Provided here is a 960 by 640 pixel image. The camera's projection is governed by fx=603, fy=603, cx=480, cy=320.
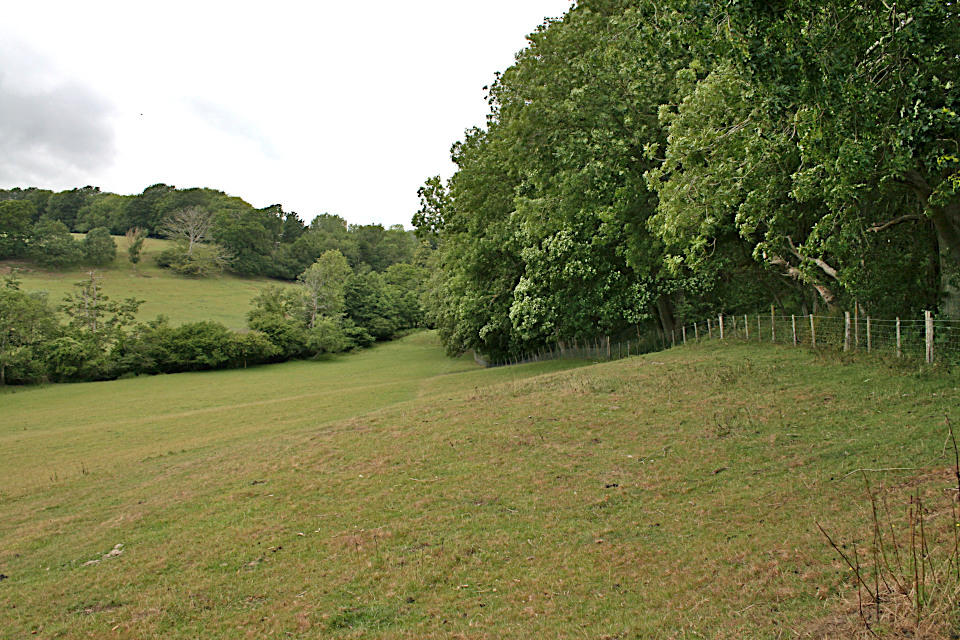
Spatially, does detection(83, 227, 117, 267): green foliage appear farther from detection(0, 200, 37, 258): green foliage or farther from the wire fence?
the wire fence

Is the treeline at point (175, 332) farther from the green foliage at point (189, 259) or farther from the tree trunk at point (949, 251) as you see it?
the tree trunk at point (949, 251)

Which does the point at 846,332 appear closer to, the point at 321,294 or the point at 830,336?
the point at 830,336

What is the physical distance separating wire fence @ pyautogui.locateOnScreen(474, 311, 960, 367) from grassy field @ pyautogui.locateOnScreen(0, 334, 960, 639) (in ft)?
3.95

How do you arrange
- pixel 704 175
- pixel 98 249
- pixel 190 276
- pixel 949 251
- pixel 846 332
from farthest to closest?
pixel 190 276 → pixel 98 249 → pixel 846 332 → pixel 949 251 → pixel 704 175

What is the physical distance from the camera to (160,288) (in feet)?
269

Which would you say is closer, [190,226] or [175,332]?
[175,332]

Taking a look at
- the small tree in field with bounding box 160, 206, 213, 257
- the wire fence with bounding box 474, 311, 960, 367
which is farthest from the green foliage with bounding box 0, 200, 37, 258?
the wire fence with bounding box 474, 311, 960, 367

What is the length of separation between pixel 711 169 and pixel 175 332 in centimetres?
5054

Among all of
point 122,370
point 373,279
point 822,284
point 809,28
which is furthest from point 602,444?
→ point 373,279

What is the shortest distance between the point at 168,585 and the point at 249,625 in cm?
185

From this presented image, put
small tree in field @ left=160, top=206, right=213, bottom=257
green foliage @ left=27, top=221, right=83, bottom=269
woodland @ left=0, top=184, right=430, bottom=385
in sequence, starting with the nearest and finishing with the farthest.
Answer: woodland @ left=0, top=184, right=430, bottom=385 < green foliage @ left=27, top=221, right=83, bottom=269 < small tree in field @ left=160, top=206, right=213, bottom=257

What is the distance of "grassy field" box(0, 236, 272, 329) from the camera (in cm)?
7112

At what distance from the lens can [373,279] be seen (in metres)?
79.4

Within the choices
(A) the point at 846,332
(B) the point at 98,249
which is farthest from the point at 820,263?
(B) the point at 98,249
